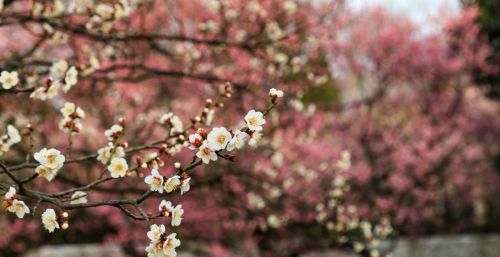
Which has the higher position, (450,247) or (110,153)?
(450,247)

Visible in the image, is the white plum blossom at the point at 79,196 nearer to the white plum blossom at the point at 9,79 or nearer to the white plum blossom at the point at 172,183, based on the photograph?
the white plum blossom at the point at 172,183

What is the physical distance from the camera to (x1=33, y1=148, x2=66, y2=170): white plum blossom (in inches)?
89.1

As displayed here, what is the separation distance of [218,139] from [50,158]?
2.51ft

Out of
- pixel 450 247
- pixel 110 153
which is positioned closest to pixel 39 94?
pixel 110 153

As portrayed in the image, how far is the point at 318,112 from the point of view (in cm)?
1298

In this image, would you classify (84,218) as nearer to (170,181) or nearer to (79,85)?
(79,85)

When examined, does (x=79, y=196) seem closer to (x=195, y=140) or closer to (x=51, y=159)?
(x=51, y=159)

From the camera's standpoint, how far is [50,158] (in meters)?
2.29

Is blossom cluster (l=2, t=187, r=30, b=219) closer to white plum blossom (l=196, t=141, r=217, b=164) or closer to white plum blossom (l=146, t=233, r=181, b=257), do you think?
white plum blossom (l=146, t=233, r=181, b=257)

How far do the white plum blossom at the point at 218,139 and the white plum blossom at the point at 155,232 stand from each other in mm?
372

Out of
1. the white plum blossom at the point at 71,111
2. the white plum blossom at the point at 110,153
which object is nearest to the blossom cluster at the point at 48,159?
the white plum blossom at the point at 110,153

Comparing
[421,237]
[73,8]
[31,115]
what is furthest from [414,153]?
[73,8]

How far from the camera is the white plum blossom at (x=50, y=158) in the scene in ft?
7.43

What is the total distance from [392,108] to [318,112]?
3000 mm
